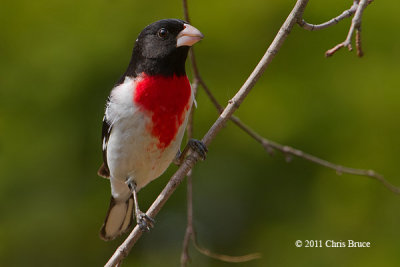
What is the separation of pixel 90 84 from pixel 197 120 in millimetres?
986

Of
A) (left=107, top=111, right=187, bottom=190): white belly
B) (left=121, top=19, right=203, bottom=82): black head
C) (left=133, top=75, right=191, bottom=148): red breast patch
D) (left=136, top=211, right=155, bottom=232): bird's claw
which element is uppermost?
(left=121, top=19, right=203, bottom=82): black head

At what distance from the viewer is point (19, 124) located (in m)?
4.98

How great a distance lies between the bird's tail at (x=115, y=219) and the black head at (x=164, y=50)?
1.16 meters

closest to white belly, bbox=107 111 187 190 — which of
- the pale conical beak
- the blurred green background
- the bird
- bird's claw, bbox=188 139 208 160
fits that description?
the bird

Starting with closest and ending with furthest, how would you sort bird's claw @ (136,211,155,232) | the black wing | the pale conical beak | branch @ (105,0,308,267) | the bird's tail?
branch @ (105,0,308,267), bird's claw @ (136,211,155,232), the pale conical beak, the black wing, the bird's tail

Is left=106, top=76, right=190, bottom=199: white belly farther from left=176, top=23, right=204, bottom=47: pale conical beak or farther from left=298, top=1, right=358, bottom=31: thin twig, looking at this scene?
left=298, top=1, right=358, bottom=31: thin twig

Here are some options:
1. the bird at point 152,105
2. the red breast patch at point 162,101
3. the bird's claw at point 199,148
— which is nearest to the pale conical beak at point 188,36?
the bird at point 152,105

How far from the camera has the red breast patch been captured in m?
3.49

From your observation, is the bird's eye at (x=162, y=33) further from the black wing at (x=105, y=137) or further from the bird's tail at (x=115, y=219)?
the bird's tail at (x=115, y=219)

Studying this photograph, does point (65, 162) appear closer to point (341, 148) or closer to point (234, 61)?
point (234, 61)

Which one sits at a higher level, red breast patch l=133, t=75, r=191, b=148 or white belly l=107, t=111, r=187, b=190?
red breast patch l=133, t=75, r=191, b=148

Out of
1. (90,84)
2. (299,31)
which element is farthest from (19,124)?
(299,31)

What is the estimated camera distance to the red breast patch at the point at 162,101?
11.5 ft

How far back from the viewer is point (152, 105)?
3.49 m
